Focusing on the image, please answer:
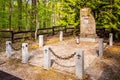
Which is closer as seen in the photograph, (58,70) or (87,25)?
(58,70)

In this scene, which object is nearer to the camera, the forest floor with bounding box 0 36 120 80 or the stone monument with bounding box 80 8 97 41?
the forest floor with bounding box 0 36 120 80

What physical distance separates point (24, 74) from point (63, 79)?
1969 millimetres

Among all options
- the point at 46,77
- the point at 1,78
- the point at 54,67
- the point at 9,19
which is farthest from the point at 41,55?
the point at 9,19

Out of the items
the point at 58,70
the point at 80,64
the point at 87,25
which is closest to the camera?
the point at 80,64

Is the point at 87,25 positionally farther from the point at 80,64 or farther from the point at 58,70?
the point at 80,64

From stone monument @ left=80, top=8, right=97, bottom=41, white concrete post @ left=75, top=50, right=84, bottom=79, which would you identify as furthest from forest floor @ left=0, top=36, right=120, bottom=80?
stone monument @ left=80, top=8, right=97, bottom=41

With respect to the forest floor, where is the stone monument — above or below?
above

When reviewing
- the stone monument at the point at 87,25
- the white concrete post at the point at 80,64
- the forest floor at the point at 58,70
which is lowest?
the forest floor at the point at 58,70

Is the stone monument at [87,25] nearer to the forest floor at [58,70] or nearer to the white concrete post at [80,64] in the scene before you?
the forest floor at [58,70]

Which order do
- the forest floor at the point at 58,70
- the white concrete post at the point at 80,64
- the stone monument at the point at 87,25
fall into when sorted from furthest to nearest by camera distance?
the stone monument at the point at 87,25
the forest floor at the point at 58,70
the white concrete post at the point at 80,64

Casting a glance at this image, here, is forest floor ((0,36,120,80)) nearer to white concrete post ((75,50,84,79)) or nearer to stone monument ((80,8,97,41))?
white concrete post ((75,50,84,79))

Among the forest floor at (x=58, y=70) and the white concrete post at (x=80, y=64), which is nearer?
the white concrete post at (x=80, y=64)

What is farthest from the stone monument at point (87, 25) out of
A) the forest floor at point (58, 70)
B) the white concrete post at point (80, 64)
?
the white concrete post at point (80, 64)

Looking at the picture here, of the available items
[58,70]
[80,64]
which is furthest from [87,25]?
[80,64]
